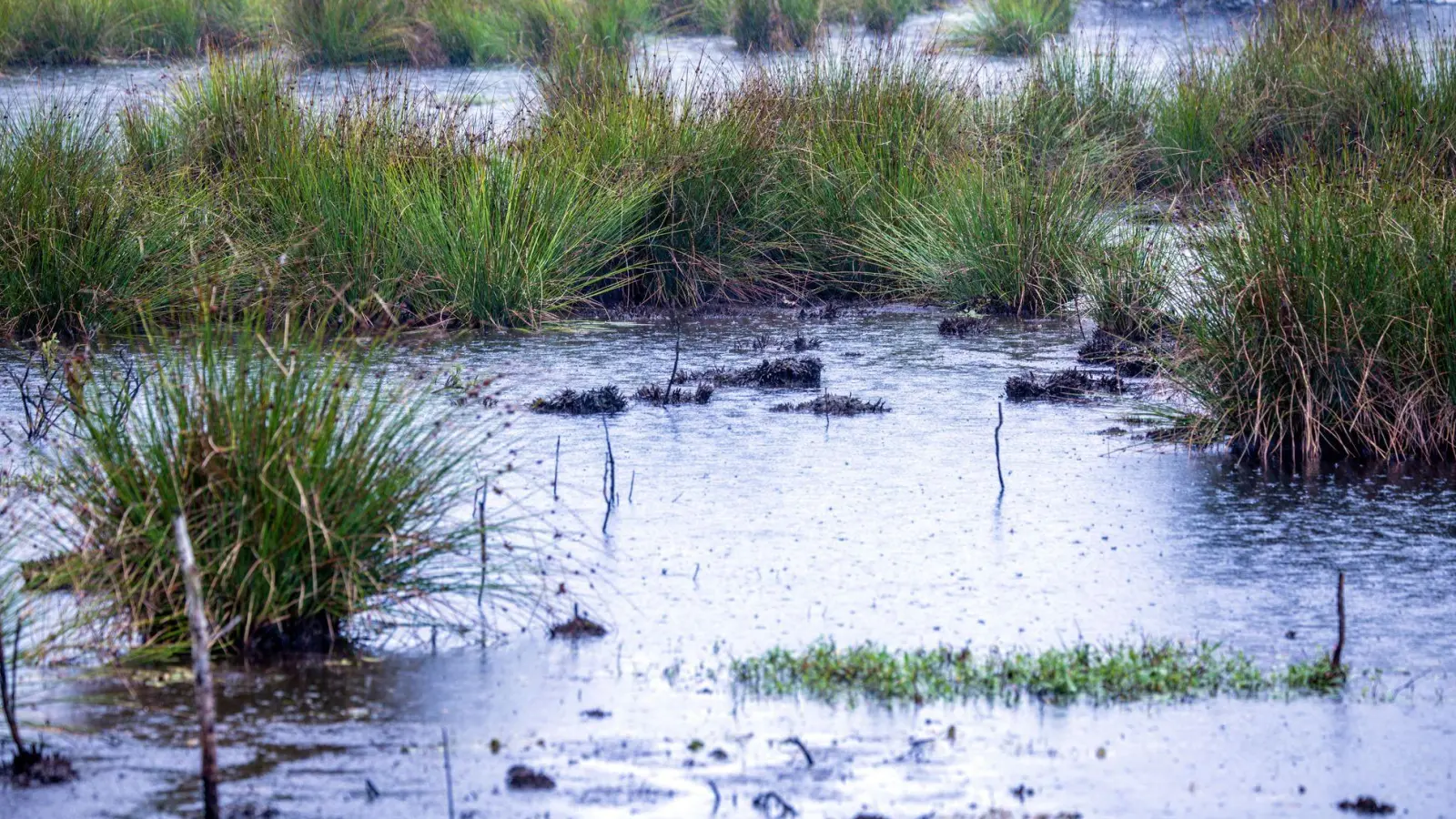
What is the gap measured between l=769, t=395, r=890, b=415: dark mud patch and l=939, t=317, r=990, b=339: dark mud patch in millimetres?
2362

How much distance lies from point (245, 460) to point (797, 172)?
8.10m

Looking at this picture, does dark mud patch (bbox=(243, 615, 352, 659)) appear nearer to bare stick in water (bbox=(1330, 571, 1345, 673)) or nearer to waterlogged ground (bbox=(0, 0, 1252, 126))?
bare stick in water (bbox=(1330, 571, 1345, 673))

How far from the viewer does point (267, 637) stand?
18.1 feet

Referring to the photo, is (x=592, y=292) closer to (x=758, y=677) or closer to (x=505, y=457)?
(x=505, y=457)

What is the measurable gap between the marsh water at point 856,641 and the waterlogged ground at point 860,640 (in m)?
0.01

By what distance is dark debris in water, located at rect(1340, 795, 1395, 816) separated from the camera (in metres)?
4.42

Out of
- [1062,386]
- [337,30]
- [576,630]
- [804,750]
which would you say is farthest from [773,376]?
[337,30]

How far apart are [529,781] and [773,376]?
5.68m

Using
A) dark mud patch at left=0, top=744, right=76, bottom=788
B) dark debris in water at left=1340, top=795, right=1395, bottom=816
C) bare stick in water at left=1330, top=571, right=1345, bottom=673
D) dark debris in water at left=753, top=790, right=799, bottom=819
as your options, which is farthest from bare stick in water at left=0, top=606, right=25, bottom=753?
bare stick in water at left=1330, top=571, right=1345, bottom=673

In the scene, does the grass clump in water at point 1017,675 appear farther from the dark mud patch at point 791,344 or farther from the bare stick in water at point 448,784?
the dark mud patch at point 791,344

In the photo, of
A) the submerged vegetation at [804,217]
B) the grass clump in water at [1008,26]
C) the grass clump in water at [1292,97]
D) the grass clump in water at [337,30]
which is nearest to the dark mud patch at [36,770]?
the submerged vegetation at [804,217]

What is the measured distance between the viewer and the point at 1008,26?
91.5 feet

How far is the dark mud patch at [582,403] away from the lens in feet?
30.2

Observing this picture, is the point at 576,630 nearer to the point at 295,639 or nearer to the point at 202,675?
the point at 295,639
